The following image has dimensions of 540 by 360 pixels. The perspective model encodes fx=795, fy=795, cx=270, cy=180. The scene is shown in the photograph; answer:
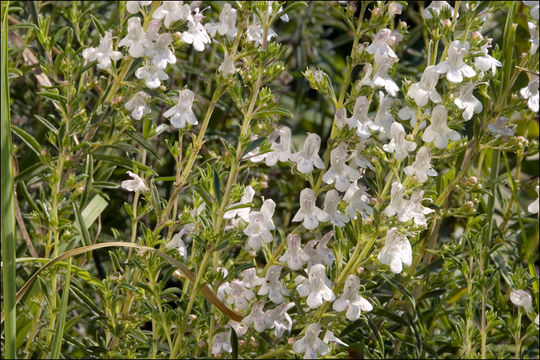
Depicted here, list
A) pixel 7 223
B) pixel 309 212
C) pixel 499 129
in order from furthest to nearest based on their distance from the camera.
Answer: pixel 499 129 → pixel 309 212 → pixel 7 223

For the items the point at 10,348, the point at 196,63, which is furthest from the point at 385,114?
the point at 196,63

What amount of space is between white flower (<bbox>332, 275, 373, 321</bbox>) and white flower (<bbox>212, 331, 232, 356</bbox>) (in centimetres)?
21

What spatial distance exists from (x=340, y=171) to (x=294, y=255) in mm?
158

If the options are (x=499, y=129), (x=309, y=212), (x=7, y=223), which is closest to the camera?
(x=7, y=223)

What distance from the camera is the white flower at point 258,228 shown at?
1.31m

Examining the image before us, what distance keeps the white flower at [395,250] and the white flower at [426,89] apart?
23 cm

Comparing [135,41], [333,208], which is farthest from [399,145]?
[135,41]

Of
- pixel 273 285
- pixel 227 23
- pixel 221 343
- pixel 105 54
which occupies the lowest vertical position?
pixel 221 343

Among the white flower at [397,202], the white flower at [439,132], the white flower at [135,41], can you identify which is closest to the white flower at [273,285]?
the white flower at [397,202]

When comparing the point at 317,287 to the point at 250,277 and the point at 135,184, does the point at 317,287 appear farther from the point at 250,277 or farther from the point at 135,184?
the point at 135,184

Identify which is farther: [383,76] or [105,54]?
[105,54]

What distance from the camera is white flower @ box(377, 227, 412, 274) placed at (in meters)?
1.23

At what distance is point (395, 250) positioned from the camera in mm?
1239

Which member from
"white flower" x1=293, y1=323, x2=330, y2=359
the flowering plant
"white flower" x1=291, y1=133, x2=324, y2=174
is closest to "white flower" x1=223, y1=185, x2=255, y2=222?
the flowering plant
